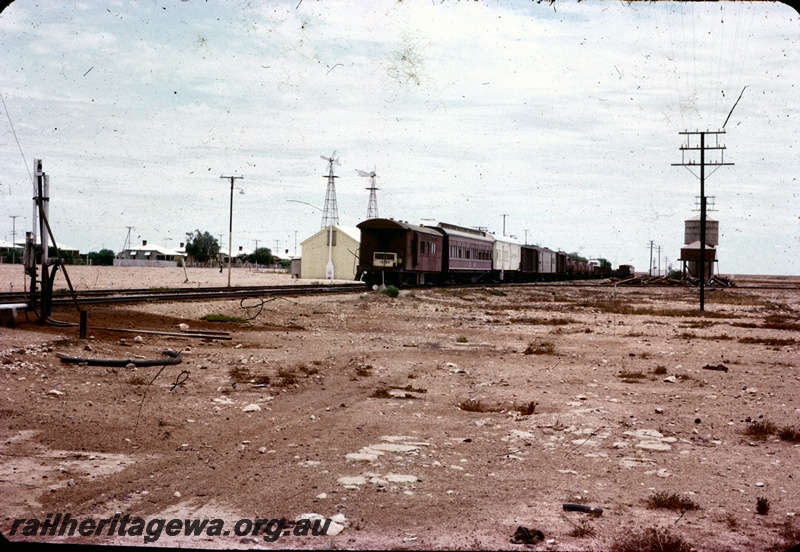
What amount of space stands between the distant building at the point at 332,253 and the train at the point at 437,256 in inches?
532

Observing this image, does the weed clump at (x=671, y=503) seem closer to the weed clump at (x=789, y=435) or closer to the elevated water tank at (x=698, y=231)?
the weed clump at (x=789, y=435)

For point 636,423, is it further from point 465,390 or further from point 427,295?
point 427,295

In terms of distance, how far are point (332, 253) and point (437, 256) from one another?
24.8 metres

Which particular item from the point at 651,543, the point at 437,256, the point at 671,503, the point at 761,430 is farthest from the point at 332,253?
the point at 651,543

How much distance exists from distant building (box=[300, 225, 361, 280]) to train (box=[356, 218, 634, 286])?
13520mm

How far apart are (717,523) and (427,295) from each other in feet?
93.9

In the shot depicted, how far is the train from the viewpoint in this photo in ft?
121

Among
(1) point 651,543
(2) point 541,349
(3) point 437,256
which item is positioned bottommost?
(1) point 651,543

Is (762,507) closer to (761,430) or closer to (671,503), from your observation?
(671,503)

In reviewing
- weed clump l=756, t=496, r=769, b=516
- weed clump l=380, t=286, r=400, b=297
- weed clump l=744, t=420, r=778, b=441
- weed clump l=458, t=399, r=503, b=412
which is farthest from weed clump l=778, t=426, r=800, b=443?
weed clump l=380, t=286, r=400, b=297

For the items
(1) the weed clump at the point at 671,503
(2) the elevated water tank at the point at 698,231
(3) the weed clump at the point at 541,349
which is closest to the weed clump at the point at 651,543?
(1) the weed clump at the point at 671,503

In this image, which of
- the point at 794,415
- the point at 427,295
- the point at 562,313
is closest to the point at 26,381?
the point at 794,415

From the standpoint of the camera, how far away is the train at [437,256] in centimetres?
3691

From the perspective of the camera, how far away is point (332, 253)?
6625cm
